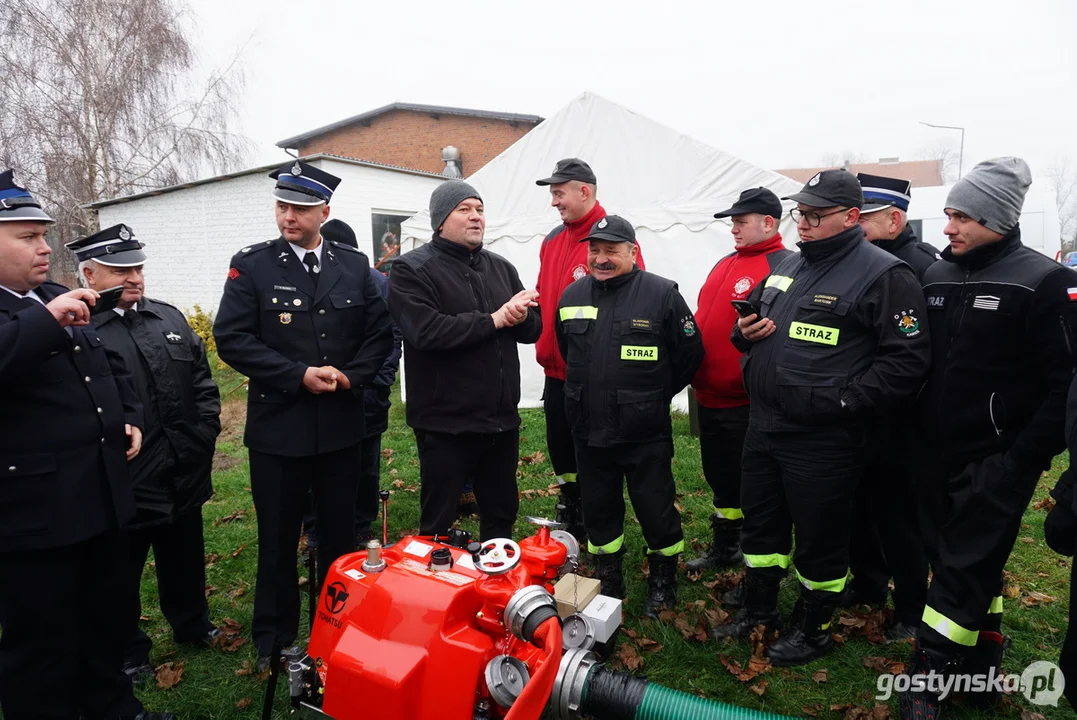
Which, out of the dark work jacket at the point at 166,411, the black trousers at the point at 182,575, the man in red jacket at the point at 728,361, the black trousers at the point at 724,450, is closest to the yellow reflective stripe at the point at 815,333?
the man in red jacket at the point at 728,361

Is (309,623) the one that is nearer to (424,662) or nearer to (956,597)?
(424,662)

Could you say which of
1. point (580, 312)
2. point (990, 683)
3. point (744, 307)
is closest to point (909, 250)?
point (744, 307)

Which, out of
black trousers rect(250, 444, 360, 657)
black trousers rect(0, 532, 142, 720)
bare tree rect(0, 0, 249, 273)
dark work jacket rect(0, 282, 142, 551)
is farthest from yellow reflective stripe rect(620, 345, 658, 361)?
bare tree rect(0, 0, 249, 273)

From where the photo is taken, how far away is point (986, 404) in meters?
2.76

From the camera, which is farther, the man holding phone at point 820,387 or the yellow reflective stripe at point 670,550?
the yellow reflective stripe at point 670,550

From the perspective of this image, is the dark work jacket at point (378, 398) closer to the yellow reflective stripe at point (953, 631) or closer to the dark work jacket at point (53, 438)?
the dark work jacket at point (53, 438)

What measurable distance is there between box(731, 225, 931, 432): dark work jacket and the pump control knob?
150cm

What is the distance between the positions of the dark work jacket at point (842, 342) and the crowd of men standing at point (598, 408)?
0.5 inches

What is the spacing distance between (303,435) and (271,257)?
3.10 feet

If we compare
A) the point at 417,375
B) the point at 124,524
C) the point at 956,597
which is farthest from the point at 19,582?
the point at 956,597

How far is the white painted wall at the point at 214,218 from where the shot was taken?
45.4ft

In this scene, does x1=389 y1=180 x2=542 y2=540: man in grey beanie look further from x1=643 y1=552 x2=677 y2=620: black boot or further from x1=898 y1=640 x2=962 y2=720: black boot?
x1=898 y1=640 x2=962 y2=720: black boot

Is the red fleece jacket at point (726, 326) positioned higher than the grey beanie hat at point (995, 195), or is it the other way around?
the grey beanie hat at point (995, 195)

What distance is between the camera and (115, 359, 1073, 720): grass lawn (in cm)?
306
